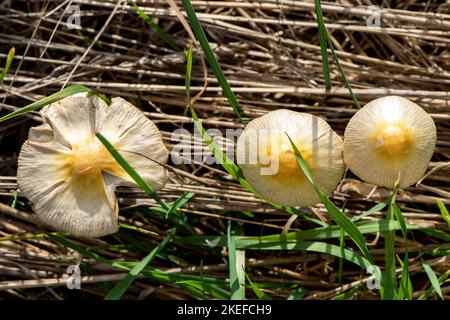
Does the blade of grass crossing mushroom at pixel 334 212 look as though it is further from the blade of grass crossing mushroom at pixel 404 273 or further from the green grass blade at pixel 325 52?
the green grass blade at pixel 325 52

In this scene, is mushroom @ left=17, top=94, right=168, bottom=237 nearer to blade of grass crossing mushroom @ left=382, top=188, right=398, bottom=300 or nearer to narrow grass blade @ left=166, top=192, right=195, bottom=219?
narrow grass blade @ left=166, top=192, right=195, bottom=219

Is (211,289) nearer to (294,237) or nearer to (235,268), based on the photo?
(235,268)

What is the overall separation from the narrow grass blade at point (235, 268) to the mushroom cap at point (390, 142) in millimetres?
345

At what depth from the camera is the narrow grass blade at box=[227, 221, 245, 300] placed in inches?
60.9

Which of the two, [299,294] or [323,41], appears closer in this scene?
[323,41]

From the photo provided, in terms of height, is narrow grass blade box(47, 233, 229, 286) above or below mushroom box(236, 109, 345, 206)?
below

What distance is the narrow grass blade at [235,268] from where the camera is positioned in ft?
5.08

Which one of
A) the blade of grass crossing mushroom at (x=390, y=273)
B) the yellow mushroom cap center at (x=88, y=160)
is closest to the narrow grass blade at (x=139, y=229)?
the yellow mushroom cap center at (x=88, y=160)

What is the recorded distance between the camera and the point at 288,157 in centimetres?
145

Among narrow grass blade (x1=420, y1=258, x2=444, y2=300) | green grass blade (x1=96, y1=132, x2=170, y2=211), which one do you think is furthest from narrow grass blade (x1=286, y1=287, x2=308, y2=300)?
green grass blade (x1=96, y1=132, x2=170, y2=211)

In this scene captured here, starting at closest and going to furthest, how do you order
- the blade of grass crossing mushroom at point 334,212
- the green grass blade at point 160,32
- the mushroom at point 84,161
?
the blade of grass crossing mushroom at point 334,212 → the mushroom at point 84,161 → the green grass blade at point 160,32

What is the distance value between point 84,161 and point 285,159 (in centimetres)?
45

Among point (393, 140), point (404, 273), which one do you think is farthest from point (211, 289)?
point (393, 140)

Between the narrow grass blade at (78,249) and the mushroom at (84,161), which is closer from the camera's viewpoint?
the mushroom at (84,161)
